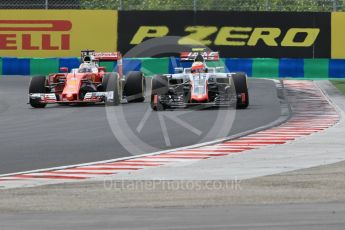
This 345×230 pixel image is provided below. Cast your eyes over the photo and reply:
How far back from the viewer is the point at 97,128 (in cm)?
1845

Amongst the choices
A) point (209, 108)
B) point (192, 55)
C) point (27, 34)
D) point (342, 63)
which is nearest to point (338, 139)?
point (209, 108)

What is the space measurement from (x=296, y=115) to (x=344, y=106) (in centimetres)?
251

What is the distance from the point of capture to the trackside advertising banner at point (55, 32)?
110 ft

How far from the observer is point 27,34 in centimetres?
3344

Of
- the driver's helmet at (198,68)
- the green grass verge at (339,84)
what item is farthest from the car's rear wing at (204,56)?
the green grass verge at (339,84)

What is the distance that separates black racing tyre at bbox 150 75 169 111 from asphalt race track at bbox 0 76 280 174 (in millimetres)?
269

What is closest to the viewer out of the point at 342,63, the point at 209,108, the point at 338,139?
the point at 338,139

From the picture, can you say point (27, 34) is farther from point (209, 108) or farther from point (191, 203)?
point (191, 203)

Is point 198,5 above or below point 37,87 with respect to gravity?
above

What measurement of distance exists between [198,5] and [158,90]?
1186cm

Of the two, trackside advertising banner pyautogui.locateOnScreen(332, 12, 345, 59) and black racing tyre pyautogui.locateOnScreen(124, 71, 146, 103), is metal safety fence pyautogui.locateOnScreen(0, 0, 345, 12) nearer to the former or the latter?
trackside advertising banner pyautogui.locateOnScreen(332, 12, 345, 59)

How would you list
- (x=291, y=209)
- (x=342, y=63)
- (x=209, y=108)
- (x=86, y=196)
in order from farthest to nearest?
1. (x=342, y=63)
2. (x=209, y=108)
3. (x=86, y=196)
4. (x=291, y=209)

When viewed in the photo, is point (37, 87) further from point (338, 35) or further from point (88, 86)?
point (338, 35)

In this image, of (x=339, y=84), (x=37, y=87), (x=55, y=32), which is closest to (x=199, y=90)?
(x=37, y=87)
